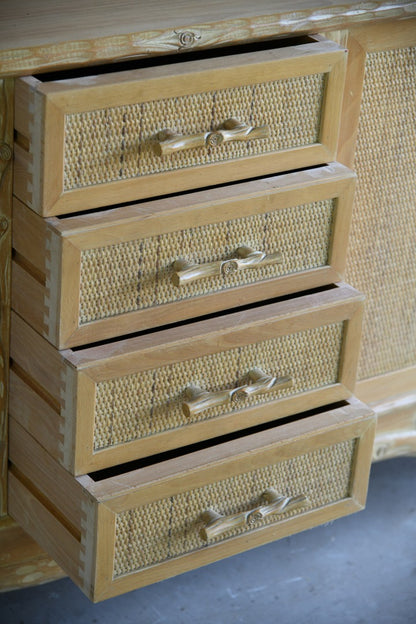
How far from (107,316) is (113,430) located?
0.12 m

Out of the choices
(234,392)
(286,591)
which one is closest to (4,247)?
(234,392)

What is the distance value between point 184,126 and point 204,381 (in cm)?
28

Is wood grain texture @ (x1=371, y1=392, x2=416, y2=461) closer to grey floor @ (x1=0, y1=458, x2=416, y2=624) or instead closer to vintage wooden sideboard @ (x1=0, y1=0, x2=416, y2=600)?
grey floor @ (x1=0, y1=458, x2=416, y2=624)

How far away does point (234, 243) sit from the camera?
4.01 ft

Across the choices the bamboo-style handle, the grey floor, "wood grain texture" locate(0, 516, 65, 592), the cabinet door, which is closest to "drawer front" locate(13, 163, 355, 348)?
the bamboo-style handle

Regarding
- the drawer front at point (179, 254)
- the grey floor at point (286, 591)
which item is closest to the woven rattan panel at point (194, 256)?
the drawer front at point (179, 254)

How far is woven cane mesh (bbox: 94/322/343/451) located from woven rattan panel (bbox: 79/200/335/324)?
2.9 inches

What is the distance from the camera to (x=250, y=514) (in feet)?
4.19

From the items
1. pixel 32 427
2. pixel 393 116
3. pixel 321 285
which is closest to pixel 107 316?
pixel 32 427

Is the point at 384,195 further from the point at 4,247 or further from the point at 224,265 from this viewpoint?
the point at 4,247

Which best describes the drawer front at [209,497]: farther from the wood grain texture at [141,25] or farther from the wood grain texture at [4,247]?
the wood grain texture at [141,25]

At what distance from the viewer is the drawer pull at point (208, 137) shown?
113 centimetres

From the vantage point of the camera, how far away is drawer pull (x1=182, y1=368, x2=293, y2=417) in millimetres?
1217

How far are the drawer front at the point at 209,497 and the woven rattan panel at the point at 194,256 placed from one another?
7.1 inches
